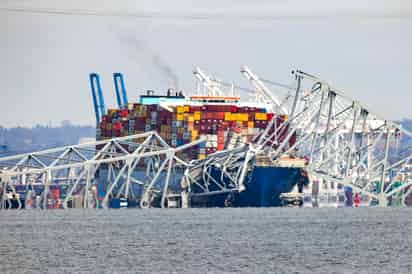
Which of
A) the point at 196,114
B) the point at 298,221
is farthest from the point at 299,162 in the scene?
the point at 298,221

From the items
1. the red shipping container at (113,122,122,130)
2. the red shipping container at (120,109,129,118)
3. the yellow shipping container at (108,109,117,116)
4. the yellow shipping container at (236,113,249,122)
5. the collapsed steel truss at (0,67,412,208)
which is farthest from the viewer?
the yellow shipping container at (108,109,117,116)

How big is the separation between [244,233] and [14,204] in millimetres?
69637

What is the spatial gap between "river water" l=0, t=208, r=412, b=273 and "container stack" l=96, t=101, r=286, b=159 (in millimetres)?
39907

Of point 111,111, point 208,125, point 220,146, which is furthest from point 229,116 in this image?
point 111,111

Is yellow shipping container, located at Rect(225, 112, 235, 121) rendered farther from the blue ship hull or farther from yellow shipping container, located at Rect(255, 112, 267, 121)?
the blue ship hull

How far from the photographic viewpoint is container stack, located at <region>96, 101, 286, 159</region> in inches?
5792

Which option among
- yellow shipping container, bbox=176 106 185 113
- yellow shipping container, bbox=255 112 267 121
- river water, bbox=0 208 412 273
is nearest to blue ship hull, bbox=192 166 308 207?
yellow shipping container, bbox=255 112 267 121

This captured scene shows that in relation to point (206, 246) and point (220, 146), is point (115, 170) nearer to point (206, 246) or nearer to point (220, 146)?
point (220, 146)

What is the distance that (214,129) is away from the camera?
14925cm

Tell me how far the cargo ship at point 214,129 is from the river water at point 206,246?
29.9 meters

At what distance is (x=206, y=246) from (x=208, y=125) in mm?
76524

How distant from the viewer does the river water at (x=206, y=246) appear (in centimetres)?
6109

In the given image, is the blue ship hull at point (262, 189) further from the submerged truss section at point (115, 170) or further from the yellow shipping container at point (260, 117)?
the yellow shipping container at point (260, 117)

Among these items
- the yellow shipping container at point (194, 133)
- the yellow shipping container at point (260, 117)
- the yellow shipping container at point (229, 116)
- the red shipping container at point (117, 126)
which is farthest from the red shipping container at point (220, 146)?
the red shipping container at point (117, 126)
